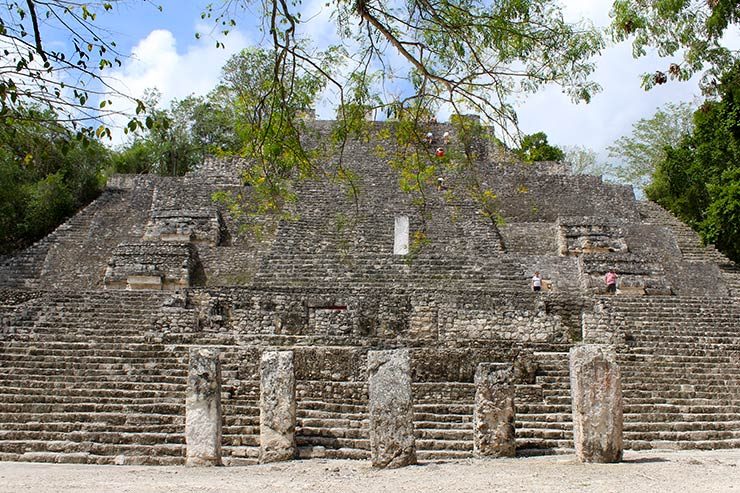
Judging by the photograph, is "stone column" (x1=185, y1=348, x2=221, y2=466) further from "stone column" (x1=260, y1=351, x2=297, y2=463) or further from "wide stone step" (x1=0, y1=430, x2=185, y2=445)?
"wide stone step" (x1=0, y1=430, x2=185, y2=445)

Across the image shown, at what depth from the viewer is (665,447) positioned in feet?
30.0

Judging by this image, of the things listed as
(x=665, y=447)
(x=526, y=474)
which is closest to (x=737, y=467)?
(x=526, y=474)

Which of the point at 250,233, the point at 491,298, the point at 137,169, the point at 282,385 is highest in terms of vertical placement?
the point at 137,169

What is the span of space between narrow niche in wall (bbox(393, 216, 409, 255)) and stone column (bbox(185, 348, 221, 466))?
9.24 m

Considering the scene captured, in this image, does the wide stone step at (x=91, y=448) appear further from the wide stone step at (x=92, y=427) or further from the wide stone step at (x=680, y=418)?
the wide stone step at (x=680, y=418)

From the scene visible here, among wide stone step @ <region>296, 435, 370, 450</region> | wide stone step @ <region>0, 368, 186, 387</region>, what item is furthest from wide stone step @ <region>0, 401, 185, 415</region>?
wide stone step @ <region>296, 435, 370, 450</region>

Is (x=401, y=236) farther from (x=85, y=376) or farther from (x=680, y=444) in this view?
(x=680, y=444)

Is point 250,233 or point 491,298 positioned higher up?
point 250,233

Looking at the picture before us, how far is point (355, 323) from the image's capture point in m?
13.5

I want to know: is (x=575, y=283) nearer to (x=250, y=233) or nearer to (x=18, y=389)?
(x=250, y=233)

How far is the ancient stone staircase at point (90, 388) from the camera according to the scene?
8672 millimetres

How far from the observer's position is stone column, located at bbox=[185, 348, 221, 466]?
7.67m

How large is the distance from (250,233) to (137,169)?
39.1 ft

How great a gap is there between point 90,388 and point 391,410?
14.5 ft
